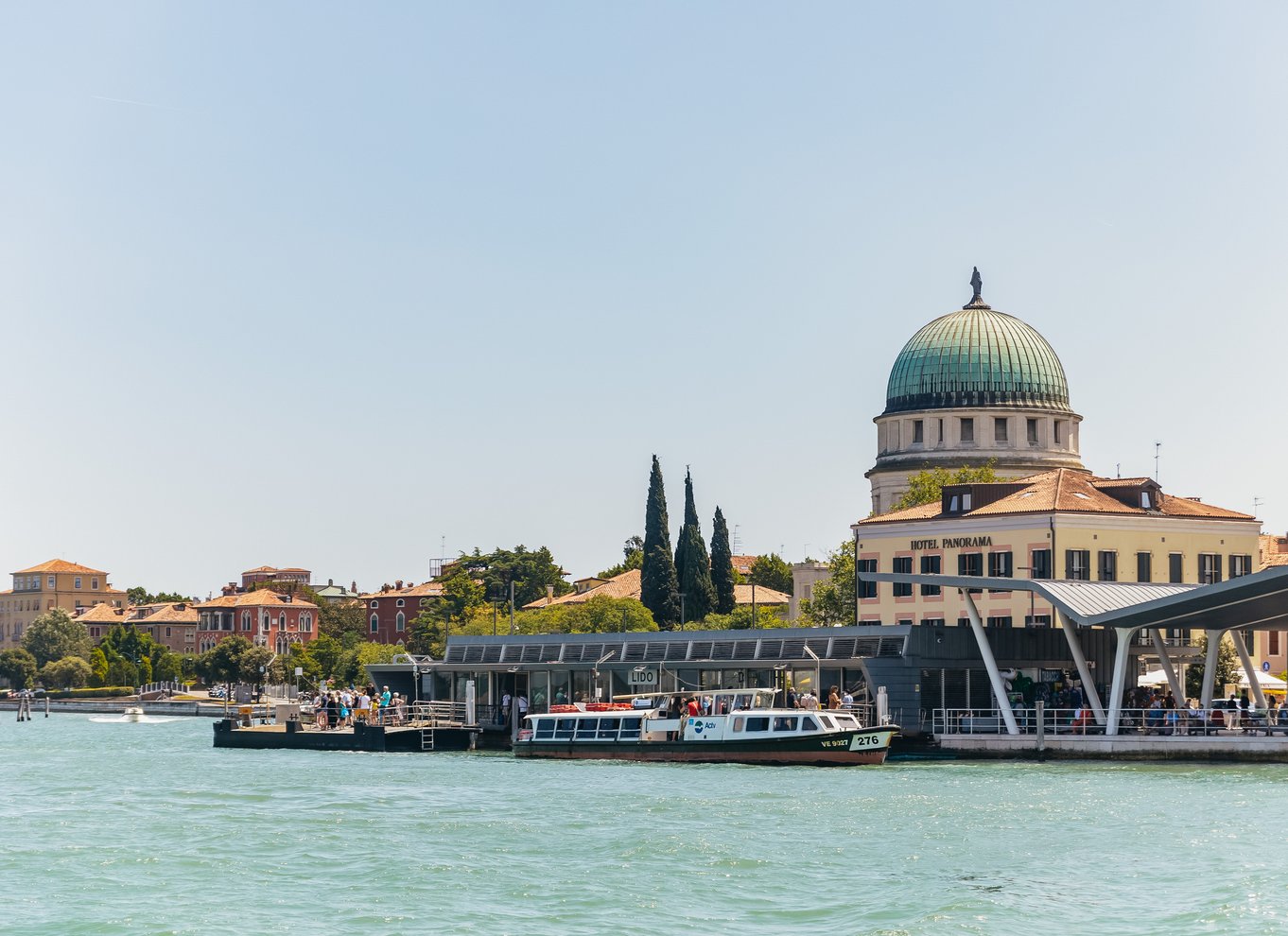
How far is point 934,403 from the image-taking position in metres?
96.6

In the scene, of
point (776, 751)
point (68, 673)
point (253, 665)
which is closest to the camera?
point (776, 751)

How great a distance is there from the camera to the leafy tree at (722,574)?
10994 centimetres

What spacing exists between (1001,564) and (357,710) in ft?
76.4

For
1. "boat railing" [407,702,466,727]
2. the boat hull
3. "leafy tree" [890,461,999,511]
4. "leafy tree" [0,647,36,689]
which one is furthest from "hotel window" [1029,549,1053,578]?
"leafy tree" [0,647,36,689]

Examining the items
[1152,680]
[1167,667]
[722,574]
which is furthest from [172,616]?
[1167,667]

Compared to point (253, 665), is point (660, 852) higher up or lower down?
lower down

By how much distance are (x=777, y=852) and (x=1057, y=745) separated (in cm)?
2234

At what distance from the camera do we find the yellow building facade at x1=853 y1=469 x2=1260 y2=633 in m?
73.8

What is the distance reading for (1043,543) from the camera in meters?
73.6

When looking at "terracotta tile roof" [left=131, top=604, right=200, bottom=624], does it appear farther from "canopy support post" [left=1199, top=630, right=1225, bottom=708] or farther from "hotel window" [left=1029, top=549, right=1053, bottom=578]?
"canopy support post" [left=1199, top=630, right=1225, bottom=708]

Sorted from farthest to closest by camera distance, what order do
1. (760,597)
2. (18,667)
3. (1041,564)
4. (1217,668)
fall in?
(18,667)
(760,597)
(1217,668)
(1041,564)

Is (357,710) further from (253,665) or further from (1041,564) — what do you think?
(253,665)

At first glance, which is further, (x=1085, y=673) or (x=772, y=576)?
(x=772, y=576)

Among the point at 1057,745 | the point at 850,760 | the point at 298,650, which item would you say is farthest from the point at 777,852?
the point at 298,650
